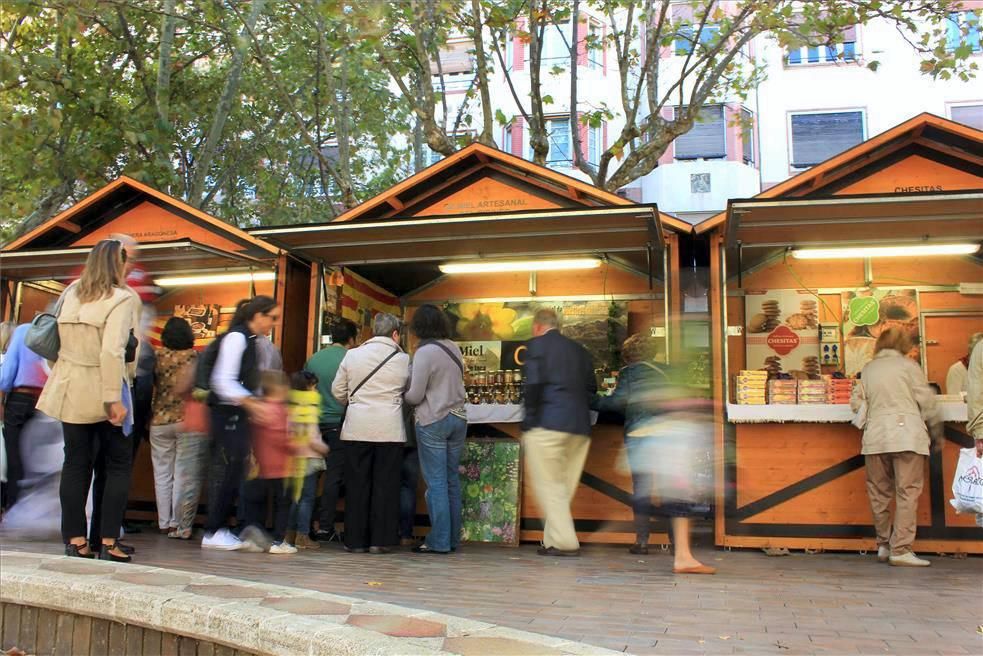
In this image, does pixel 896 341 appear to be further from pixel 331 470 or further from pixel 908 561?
pixel 331 470

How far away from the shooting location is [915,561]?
20.8ft

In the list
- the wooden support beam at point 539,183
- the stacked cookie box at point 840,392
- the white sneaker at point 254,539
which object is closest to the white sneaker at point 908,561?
the stacked cookie box at point 840,392

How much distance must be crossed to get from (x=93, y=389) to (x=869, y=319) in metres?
7.62

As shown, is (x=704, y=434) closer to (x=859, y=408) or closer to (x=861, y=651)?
(x=859, y=408)

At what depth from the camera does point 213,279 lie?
32.4 feet

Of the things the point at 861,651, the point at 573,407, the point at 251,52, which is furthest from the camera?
the point at 251,52

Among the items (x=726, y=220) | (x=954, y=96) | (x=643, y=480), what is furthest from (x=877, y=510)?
(x=954, y=96)

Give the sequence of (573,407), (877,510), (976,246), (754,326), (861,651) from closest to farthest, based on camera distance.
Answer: (861,651), (573,407), (877,510), (976,246), (754,326)

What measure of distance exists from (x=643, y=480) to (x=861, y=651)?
116 inches

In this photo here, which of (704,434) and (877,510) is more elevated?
(704,434)

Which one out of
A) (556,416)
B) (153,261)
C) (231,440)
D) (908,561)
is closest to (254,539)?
(231,440)

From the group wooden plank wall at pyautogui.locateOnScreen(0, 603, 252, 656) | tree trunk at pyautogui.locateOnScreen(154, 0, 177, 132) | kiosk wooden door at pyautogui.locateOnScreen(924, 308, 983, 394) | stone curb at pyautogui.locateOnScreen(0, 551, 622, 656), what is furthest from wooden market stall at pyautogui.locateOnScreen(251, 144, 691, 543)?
tree trunk at pyautogui.locateOnScreen(154, 0, 177, 132)

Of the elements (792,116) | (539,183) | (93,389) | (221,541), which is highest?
(792,116)

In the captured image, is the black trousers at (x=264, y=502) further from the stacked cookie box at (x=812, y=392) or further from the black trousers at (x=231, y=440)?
the stacked cookie box at (x=812, y=392)
